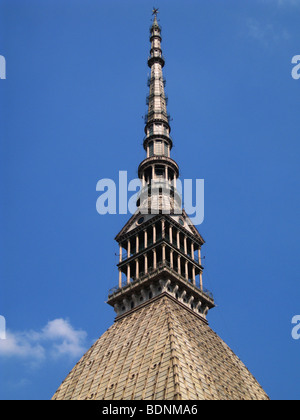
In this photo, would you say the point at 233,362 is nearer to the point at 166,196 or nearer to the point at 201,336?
the point at 201,336

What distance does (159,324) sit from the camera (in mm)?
86188

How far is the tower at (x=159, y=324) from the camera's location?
76.9 m

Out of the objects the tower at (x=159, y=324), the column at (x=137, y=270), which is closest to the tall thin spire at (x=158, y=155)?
the tower at (x=159, y=324)

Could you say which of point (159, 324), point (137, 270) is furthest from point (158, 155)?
point (159, 324)

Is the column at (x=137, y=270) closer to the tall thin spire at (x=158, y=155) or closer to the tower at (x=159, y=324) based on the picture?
the tower at (x=159, y=324)

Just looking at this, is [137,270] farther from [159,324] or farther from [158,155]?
[158,155]

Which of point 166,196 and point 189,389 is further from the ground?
point 166,196

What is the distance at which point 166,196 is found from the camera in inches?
4252

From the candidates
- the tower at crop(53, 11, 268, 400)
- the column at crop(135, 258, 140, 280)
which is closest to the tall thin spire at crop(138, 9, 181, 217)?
the tower at crop(53, 11, 268, 400)

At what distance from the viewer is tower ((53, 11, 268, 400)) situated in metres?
76.9

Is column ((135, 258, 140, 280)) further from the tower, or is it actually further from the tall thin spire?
the tall thin spire
